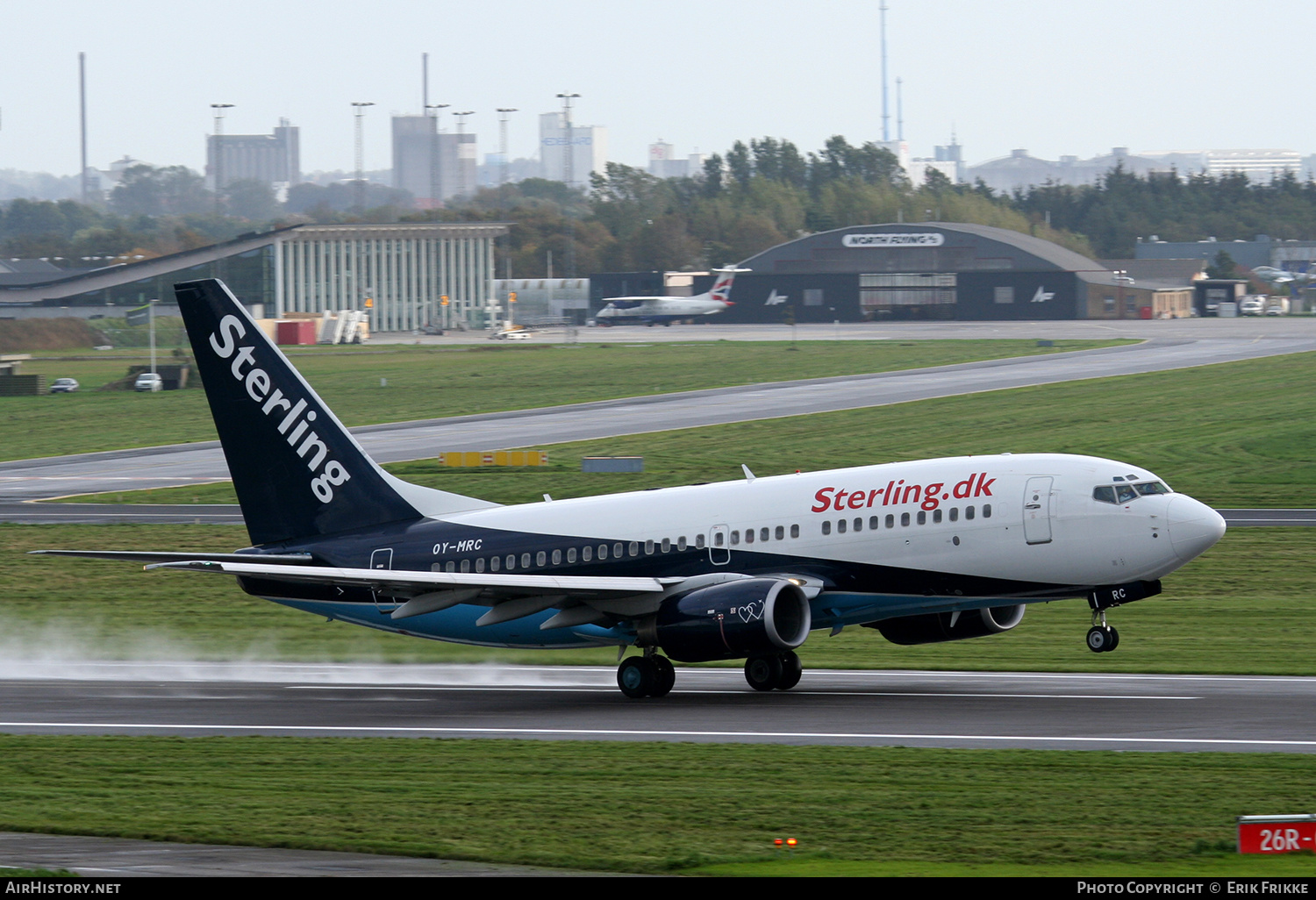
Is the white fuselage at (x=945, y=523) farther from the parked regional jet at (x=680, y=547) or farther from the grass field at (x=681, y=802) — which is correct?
the grass field at (x=681, y=802)

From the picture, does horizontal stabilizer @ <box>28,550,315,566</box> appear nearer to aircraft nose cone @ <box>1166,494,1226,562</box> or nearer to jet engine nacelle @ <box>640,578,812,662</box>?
jet engine nacelle @ <box>640,578,812,662</box>

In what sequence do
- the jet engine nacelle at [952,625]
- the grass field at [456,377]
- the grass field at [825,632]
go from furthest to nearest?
the grass field at [456,377] → the grass field at [825,632] → the jet engine nacelle at [952,625]

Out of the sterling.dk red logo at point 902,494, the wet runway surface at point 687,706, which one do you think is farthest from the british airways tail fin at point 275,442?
the sterling.dk red logo at point 902,494

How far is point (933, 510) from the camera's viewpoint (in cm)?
3538

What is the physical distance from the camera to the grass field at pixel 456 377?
109m

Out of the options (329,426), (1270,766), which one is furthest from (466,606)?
(1270,766)

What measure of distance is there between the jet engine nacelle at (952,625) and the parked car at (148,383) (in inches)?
4043

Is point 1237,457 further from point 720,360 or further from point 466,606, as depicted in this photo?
point 720,360

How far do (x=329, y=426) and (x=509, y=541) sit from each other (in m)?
5.41

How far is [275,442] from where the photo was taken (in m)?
39.8

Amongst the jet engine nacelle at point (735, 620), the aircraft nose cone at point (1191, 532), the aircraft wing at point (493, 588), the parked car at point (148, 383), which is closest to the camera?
the jet engine nacelle at point (735, 620)

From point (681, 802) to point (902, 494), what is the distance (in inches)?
540

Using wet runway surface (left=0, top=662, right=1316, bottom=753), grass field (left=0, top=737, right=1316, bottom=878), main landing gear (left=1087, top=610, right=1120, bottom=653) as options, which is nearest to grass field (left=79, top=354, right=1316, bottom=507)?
wet runway surface (left=0, top=662, right=1316, bottom=753)

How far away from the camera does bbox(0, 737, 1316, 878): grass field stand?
19.7 meters
